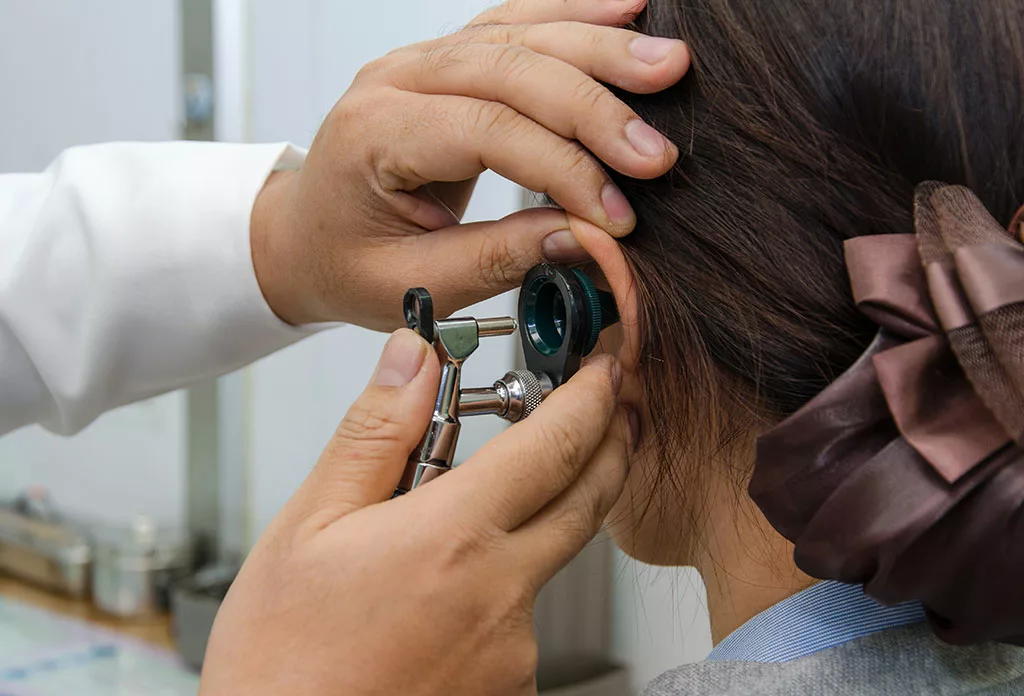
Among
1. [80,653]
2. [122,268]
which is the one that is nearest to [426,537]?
[122,268]

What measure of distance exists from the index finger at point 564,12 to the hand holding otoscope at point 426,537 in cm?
19

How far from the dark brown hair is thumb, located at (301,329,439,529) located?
0.55 feet

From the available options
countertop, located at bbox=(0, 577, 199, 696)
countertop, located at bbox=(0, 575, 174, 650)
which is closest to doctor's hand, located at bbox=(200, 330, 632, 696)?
countertop, located at bbox=(0, 577, 199, 696)

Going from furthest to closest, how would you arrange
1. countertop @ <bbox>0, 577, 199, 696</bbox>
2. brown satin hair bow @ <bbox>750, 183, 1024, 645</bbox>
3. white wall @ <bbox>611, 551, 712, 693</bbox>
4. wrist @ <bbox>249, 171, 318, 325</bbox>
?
1. countertop @ <bbox>0, 577, 199, 696</bbox>
2. white wall @ <bbox>611, 551, 712, 693</bbox>
3. wrist @ <bbox>249, 171, 318, 325</bbox>
4. brown satin hair bow @ <bbox>750, 183, 1024, 645</bbox>

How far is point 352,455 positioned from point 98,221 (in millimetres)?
508

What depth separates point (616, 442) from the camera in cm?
62

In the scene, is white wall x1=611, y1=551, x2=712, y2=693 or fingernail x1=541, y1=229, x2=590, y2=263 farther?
white wall x1=611, y1=551, x2=712, y2=693

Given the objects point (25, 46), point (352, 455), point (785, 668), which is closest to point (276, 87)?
point (25, 46)

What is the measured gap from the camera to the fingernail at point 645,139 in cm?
58

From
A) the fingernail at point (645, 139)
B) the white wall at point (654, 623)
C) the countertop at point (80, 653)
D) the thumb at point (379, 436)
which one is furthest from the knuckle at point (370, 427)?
the countertop at point (80, 653)

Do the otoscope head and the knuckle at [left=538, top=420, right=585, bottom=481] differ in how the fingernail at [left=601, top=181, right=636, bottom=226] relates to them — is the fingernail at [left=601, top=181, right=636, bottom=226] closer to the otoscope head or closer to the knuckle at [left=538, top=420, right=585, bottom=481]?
the otoscope head

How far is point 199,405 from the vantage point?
1866mm

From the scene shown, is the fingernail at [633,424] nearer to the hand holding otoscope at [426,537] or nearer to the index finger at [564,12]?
the hand holding otoscope at [426,537]

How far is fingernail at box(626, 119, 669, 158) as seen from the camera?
0.58m
